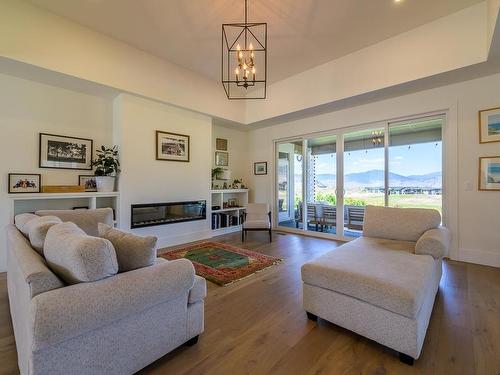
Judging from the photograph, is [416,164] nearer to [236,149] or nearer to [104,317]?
[236,149]

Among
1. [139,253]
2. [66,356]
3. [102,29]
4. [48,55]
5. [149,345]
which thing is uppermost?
[102,29]

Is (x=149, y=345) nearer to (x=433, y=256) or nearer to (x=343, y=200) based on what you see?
(x=433, y=256)

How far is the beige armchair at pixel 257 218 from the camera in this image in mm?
4886

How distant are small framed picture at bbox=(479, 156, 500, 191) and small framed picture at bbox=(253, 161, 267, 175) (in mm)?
4019

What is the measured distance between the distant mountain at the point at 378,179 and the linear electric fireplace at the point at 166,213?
2.72 meters

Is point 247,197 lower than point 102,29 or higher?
lower

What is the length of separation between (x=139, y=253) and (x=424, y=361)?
2.00 m

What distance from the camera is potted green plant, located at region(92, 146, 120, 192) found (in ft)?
12.6

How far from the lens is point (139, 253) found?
155 centimetres

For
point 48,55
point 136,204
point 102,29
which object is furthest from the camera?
point 136,204

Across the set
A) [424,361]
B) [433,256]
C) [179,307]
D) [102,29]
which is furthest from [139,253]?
[102,29]

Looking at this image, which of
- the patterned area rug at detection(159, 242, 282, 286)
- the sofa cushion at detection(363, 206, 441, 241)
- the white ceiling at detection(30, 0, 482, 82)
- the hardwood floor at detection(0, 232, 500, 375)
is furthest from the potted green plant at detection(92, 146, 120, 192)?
the sofa cushion at detection(363, 206, 441, 241)

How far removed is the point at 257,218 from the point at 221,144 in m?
2.13

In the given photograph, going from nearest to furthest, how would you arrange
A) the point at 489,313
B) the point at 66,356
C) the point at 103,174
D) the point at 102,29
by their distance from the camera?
the point at 66,356 < the point at 489,313 < the point at 102,29 < the point at 103,174
